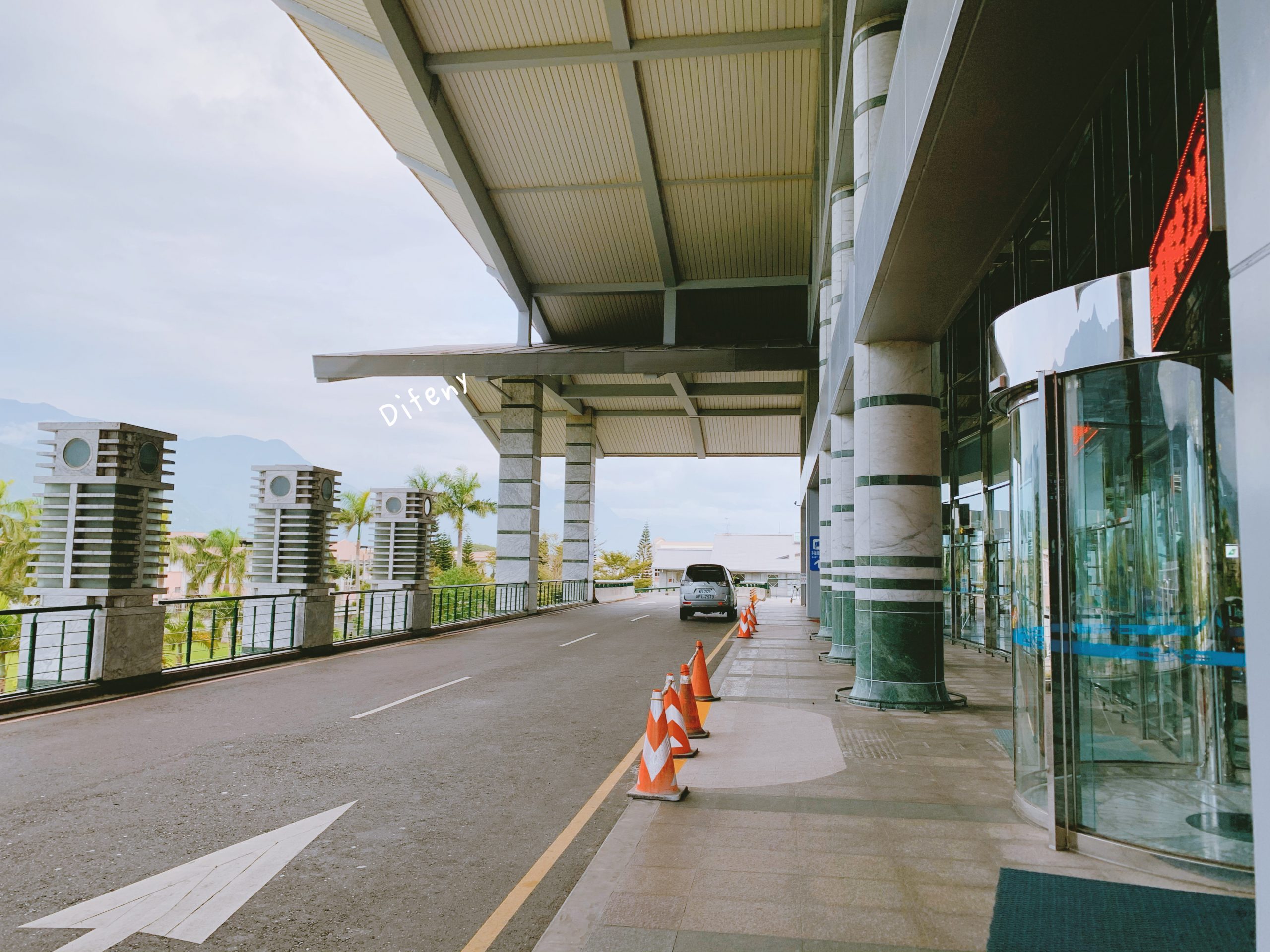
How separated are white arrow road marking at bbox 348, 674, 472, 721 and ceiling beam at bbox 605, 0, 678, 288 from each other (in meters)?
15.4

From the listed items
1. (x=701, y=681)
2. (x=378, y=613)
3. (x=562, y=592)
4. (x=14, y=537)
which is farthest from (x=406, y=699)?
(x=14, y=537)

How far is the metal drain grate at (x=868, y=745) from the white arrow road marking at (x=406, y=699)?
546 centimetres

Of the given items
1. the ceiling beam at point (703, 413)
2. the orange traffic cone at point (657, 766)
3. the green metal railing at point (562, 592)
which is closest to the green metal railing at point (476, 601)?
the green metal railing at point (562, 592)

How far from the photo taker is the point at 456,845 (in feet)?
18.6

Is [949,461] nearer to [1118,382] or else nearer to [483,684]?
[483,684]

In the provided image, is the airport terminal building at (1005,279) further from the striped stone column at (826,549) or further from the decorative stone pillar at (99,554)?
the decorative stone pillar at (99,554)

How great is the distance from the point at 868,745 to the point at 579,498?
34.2 metres

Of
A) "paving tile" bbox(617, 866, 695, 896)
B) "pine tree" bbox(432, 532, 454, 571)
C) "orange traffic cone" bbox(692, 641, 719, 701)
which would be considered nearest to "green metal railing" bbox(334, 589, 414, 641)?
"orange traffic cone" bbox(692, 641, 719, 701)

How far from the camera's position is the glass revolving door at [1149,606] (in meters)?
5.35

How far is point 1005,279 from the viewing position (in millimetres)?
17984

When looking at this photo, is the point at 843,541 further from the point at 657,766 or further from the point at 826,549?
the point at 657,766

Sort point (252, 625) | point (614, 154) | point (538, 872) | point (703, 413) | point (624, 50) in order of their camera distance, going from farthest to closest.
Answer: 1. point (703, 413)
2. point (614, 154)
3. point (624, 50)
4. point (252, 625)
5. point (538, 872)

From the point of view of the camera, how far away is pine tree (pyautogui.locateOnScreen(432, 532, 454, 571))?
185ft

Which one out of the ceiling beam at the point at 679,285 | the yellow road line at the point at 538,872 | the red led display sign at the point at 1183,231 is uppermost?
the ceiling beam at the point at 679,285
